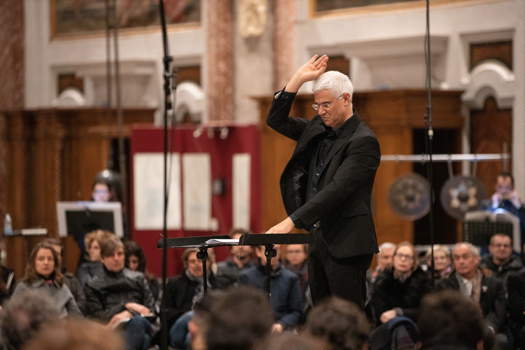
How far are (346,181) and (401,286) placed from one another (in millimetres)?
3555

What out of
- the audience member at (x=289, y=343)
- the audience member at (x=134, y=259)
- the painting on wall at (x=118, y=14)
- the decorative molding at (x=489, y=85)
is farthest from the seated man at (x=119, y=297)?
the painting on wall at (x=118, y=14)

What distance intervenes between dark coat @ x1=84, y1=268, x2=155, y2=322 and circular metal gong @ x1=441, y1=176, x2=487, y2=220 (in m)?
4.14

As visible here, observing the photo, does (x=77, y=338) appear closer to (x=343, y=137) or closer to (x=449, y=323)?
(x=449, y=323)

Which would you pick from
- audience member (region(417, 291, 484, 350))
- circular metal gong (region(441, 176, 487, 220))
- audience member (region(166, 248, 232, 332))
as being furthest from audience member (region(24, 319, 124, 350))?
circular metal gong (region(441, 176, 487, 220))

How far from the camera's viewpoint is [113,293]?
8758 mm

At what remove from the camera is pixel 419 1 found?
522 inches

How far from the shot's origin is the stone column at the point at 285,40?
47.8 ft

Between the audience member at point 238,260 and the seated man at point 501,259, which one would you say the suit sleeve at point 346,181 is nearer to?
the seated man at point 501,259

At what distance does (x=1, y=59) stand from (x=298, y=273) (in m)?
8.93

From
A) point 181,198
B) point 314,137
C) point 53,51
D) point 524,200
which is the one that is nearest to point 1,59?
point 53,51

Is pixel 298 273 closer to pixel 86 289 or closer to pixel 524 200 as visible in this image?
pixel 86 289

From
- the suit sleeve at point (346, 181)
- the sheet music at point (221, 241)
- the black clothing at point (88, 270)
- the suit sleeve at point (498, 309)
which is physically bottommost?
the suit sleeve at point (498, 309)

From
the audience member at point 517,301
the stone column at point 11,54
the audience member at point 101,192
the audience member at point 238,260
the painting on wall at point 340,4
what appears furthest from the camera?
the stone column at point 11,54

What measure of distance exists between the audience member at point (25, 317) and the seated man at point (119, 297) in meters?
4.31
